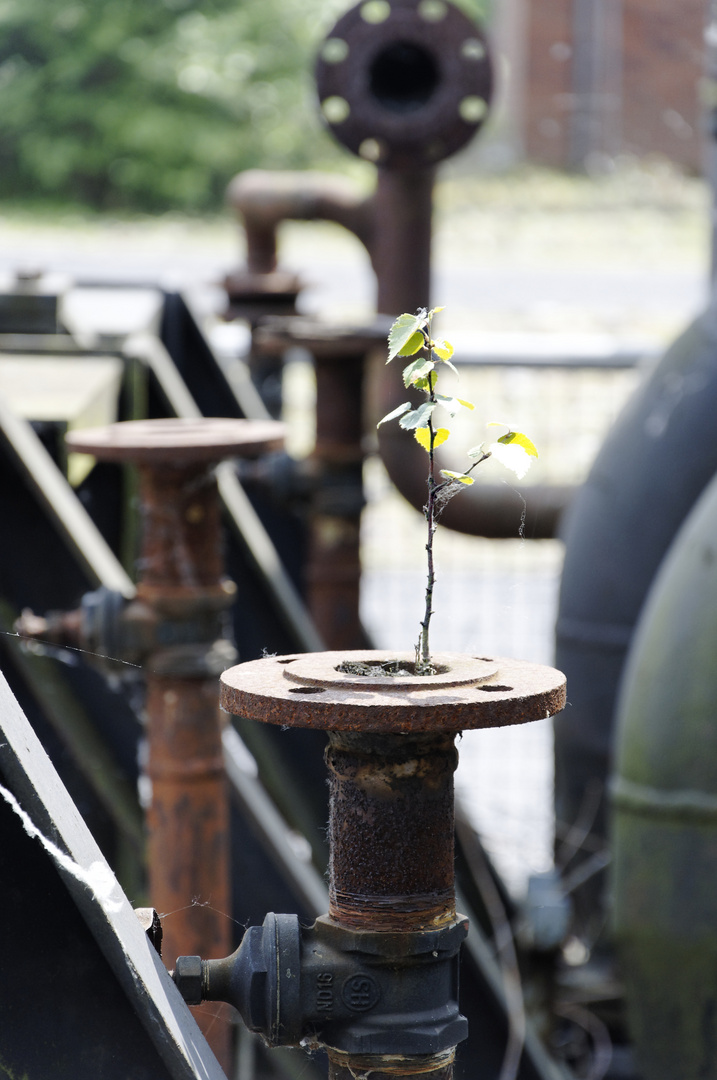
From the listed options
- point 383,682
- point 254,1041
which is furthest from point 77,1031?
point 254,1041

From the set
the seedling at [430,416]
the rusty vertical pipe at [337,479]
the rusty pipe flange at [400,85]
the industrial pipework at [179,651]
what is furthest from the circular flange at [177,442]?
the rusty pipe flange at [400,85]

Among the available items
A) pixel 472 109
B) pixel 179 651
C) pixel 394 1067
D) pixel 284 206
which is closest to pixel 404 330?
pixel 394 1067

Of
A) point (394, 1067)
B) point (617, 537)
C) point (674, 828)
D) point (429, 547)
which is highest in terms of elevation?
point (429, 547)

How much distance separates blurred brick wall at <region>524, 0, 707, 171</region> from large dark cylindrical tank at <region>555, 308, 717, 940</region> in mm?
3098

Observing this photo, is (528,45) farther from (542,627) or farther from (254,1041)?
(254,1041)

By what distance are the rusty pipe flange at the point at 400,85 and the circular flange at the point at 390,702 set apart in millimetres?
3072

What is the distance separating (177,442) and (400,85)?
7.59 ft

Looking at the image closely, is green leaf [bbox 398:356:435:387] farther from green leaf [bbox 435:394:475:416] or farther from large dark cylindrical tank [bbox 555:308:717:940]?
large dark cylindrical tank [bbox 555:308:717:940]

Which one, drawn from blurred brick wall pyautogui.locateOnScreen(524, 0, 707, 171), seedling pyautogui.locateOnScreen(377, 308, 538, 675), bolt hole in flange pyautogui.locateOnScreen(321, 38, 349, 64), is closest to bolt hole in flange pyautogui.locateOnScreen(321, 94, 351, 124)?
bolt hole in flange pyautogui.locateOnScreen(321, 38, 349, 64)

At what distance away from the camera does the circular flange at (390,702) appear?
1.02 meters

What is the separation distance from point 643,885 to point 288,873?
717 millimetres

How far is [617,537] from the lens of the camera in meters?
3.90

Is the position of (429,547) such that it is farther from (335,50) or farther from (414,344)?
(335,50)

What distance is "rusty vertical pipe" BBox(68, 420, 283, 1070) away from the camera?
228 centimetres
